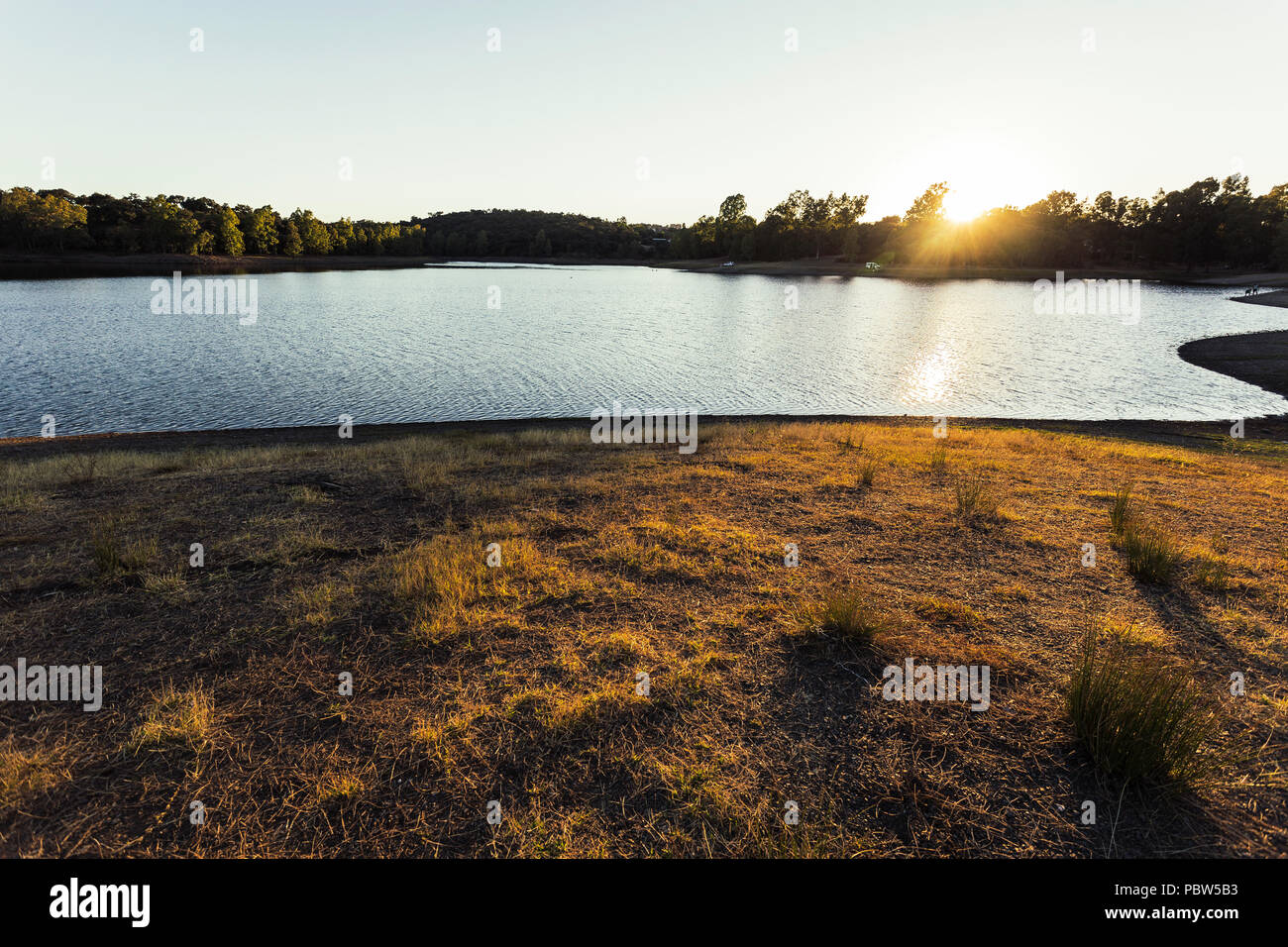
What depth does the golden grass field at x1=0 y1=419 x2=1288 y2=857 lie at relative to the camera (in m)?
3.75

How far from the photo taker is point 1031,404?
2958cm

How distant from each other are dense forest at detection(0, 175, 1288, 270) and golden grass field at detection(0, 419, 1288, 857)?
154 metres

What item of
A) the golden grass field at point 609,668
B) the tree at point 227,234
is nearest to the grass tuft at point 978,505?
the golden grass field at point 609,668

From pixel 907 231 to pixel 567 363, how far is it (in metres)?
A: 153

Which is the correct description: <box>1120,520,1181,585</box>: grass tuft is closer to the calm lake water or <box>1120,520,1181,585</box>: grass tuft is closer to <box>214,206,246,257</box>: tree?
the calm lake water

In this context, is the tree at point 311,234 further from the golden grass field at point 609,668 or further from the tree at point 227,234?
the golden grass field at point 609,668

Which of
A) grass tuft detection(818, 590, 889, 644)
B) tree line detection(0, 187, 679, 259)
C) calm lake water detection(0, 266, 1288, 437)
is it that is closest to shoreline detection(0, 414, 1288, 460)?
calm lake water detection(0, 266, 1288, 437)

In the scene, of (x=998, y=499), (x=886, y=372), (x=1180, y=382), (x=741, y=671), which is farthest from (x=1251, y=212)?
(x=741, y=671)

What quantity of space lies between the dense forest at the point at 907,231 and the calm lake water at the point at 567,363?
79167 mm

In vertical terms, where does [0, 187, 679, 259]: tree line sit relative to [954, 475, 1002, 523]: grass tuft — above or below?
above

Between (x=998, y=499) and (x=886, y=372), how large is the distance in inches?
1125

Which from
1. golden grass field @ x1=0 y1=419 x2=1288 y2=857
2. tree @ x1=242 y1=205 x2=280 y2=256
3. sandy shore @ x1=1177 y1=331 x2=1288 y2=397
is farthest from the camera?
tree @ x1=242 y1=205 x2=280 y2=256
